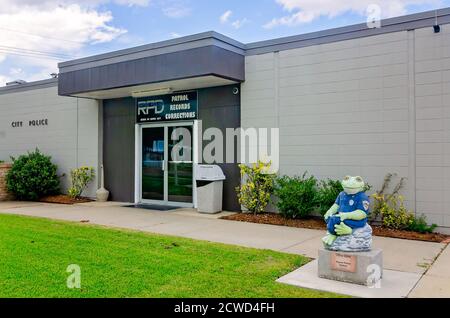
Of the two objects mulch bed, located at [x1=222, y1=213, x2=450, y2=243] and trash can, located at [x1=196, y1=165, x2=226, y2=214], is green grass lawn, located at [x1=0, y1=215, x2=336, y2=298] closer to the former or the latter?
mulch bed, located at [x1=222, y1=213, x2=450, y2=243]

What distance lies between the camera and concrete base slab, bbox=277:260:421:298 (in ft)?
13.9

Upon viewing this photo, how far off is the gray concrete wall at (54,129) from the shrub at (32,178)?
1.99 ft

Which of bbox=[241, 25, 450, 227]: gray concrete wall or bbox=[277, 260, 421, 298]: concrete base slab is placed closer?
bbox=[277, 260, 421, 298]: concrete base slab

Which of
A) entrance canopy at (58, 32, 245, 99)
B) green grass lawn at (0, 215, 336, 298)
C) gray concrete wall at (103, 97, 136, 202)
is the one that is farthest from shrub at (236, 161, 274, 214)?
gray concrete wall at (103, 97, 136, 202)

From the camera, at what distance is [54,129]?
Answer: 565 inches

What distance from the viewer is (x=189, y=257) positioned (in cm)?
564

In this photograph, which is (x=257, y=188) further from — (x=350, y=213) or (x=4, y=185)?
(x=4, y=185)

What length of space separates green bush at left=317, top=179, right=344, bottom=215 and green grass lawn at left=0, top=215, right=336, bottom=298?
2.89 metres

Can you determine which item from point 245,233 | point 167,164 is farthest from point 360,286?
point 167,164

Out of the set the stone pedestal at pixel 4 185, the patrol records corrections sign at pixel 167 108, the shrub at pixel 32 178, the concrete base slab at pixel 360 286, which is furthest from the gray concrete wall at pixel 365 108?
the stone pedestal at pixel 4 185
